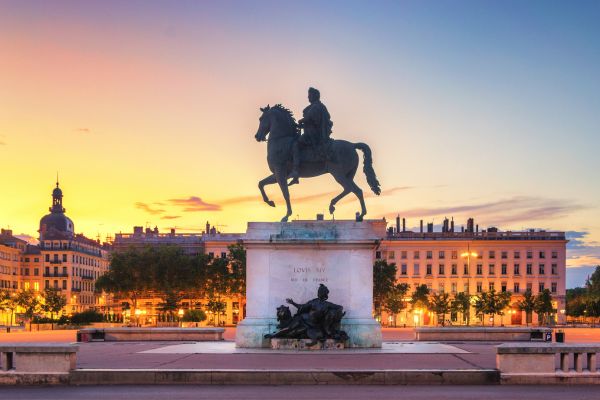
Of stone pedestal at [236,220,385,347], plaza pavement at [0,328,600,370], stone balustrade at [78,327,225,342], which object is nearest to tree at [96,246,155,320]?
stone balustrade at [78,327,225,342]

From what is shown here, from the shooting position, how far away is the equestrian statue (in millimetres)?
31031

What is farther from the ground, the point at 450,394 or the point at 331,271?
the point at 331,271

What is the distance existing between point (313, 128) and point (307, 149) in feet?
2.41

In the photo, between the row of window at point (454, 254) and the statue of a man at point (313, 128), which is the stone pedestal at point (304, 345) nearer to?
the statue of a man at point (313, 128)

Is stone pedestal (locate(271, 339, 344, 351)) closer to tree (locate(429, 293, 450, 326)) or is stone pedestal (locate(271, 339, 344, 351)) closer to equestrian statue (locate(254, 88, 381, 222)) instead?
equestrian statue (locate(254, 88, 381, 222))

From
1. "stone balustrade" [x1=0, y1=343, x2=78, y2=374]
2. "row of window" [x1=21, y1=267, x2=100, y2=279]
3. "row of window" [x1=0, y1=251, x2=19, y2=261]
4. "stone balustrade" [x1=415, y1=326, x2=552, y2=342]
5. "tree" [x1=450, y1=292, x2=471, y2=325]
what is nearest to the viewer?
"stone balustrade" [x1=0, y1=343, x2=78, y2=374]

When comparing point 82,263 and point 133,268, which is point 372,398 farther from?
point 82,263

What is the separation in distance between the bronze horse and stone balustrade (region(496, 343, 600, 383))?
427 inches

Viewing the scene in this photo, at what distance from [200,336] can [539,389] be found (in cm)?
2337

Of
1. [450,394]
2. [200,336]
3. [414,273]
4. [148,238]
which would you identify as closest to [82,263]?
[148,238]

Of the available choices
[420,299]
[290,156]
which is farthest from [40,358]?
[420,299]

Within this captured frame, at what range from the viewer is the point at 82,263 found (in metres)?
192

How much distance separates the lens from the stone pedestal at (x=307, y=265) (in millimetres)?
30344

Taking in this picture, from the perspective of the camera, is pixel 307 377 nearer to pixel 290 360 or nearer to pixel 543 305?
pixel 290 360
